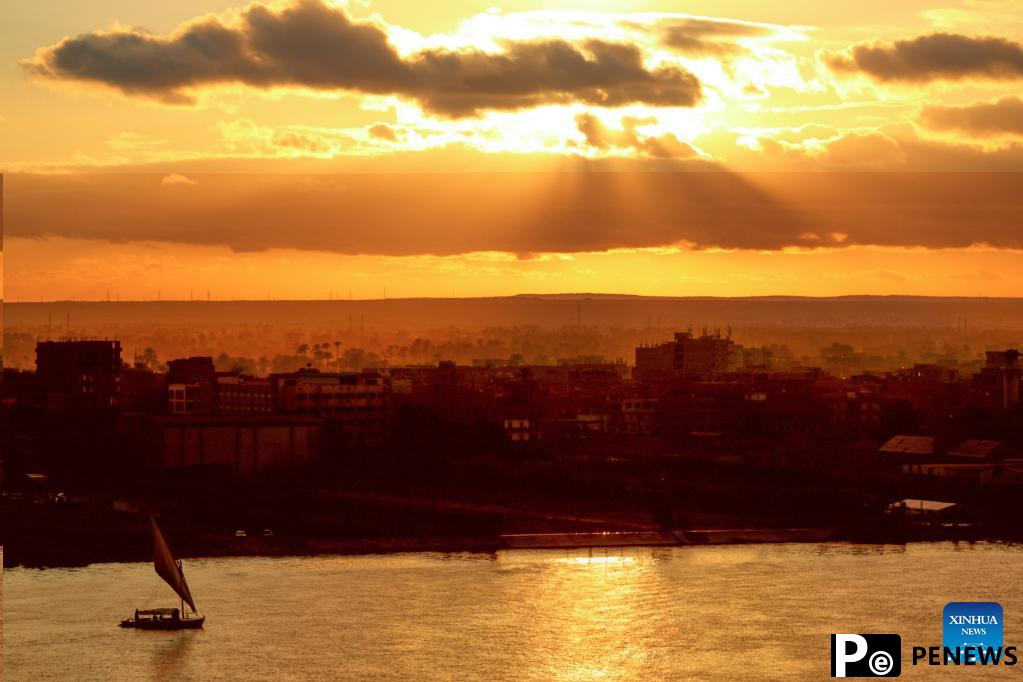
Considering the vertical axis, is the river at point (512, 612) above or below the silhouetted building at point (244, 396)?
below

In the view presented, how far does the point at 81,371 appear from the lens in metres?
32.4

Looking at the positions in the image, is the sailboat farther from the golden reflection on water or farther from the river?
the golden reflection on water

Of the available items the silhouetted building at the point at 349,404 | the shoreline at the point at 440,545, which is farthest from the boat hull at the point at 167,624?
the silhouetted building at the point at 349,404

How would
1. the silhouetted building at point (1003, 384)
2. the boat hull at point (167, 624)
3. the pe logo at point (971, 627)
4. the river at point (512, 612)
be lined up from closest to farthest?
the river at point (512, 612) < the pe logo at point (971, 627) < the boat hull at point (167, 624) < the silhouetted building at point (1003, 384)

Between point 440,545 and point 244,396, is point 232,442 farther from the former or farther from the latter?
point 440,545

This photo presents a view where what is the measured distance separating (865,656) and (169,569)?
5121 millimetres

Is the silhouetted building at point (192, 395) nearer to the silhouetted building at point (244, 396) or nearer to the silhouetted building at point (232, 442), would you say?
the silhouetted building at point (244, 396)

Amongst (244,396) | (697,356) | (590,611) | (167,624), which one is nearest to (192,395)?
(244,396)

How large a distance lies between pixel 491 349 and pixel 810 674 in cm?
5245

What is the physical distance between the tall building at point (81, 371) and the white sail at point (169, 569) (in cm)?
1719

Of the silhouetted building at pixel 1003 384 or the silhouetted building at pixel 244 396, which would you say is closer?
the silhouetted building at pixel 244 396

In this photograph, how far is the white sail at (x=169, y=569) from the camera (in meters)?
13.2

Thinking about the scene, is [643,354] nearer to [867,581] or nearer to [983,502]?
[983,502]

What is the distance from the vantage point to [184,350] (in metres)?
57.2
